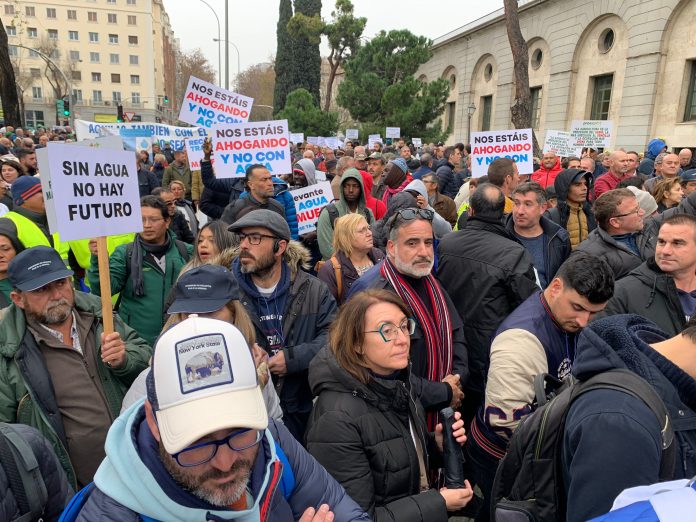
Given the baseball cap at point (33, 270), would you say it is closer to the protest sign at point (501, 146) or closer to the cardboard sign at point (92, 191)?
the cardboard sign at point (92, 191)

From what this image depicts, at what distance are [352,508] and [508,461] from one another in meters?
0.61

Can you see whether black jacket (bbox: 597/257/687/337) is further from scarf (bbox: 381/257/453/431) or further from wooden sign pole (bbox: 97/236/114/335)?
wooden sign pole (bbox: 97/236/114/335)

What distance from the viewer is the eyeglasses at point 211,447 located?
1.25 m

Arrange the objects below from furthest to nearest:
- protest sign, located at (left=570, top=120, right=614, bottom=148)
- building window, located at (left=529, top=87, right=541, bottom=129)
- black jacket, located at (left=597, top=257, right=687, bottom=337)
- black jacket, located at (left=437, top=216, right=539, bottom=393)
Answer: building window, located at (left=529, top=87, right=541, bottom=129) < protest sign, located at (left=570, top=120, right=614, bottom=148) < black jacket, located at (left=437, top=216, right=539, bottom=393) < black jacket, located at (left=597, top=257, right=687, bottom=337)

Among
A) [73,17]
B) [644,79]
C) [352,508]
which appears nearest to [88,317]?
[352,508]

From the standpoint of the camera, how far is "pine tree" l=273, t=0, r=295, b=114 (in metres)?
38.8

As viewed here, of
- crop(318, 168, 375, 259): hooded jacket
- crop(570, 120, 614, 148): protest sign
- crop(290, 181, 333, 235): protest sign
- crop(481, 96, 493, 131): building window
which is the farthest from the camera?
crop(481, 96, 493, 131): building window

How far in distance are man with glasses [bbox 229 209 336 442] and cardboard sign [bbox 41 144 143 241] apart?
63 centimetres

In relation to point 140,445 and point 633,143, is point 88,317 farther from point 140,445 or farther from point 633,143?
point 633,143

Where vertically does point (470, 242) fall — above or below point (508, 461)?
above

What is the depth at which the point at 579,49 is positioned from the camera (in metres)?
25.0

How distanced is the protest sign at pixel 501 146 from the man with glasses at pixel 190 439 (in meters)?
6.08

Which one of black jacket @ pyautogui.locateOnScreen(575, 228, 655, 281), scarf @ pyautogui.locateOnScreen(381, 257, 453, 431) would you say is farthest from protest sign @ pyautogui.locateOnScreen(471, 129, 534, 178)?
scarf @ pyautogui.locateOnScreen(381, 257, 453, 431)

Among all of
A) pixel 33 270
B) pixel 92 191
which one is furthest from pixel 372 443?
pixel 92 191
